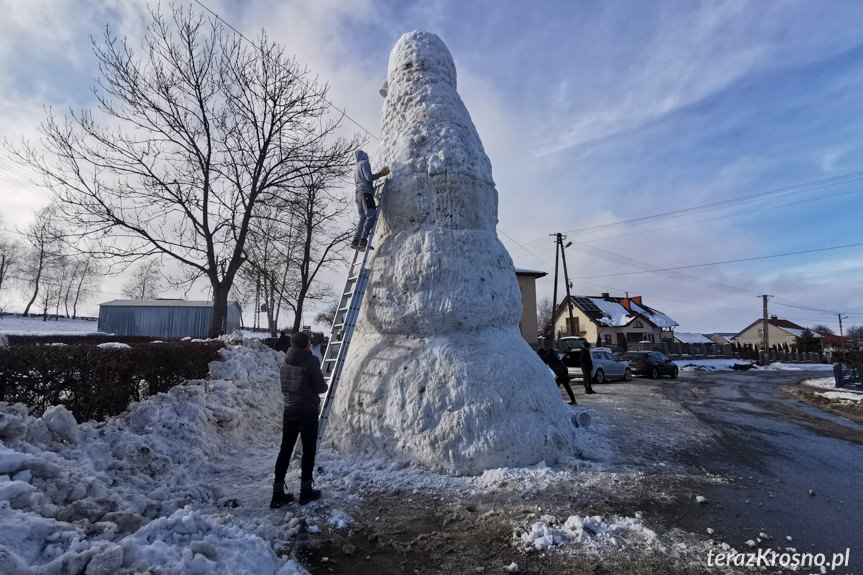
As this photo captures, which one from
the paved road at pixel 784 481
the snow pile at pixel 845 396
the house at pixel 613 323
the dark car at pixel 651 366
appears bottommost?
the snow pile at pixel 845 396

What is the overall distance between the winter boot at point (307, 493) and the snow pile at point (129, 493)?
2.08 ft

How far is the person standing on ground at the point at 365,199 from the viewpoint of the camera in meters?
6.17

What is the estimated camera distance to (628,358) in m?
22.3

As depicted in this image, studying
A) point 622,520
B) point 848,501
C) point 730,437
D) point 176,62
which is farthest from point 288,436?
point 176,62

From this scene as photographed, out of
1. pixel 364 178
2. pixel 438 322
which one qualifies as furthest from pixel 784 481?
pixel 364 178

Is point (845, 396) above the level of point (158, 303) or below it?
below

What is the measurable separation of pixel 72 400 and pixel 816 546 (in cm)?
732

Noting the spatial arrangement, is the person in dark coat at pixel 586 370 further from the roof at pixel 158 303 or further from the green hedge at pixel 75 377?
the roof at pixel 158 303

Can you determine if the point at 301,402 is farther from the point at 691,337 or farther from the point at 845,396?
the point at 691,337

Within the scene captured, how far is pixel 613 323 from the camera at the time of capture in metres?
42.9

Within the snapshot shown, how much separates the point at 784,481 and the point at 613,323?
4019cm

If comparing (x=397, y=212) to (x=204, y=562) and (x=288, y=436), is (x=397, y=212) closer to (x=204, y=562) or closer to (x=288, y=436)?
(x=288, y=436)

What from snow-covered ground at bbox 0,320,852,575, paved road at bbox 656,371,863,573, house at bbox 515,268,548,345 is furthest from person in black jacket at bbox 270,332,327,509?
house at bbox 515,268,548,345

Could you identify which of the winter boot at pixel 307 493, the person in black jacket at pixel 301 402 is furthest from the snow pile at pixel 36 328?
the winter boot at pixel 307 493
